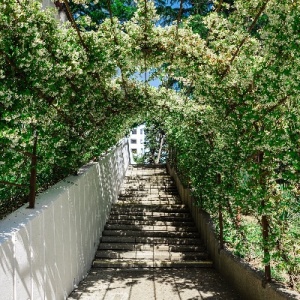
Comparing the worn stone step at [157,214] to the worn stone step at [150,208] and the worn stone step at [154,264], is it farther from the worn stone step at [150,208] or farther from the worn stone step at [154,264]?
the worn stone step at [154,264]

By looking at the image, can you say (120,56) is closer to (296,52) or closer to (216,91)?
(216,91)

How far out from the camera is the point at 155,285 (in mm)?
6355

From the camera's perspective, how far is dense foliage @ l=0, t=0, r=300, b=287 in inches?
150

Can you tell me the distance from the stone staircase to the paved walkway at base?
296 millimetres

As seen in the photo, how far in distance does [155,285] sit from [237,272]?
1390 millimetres

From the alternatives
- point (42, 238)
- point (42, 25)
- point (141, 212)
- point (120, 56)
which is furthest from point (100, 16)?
point (42, 238)

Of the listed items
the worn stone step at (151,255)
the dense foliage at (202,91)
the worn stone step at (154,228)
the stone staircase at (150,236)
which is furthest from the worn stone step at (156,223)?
the dense foliage at (202,91)

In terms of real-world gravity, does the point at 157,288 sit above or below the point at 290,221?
below

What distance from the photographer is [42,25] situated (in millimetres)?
4223

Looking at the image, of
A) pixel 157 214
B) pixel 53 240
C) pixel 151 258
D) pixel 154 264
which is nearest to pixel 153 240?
pixel 151 258

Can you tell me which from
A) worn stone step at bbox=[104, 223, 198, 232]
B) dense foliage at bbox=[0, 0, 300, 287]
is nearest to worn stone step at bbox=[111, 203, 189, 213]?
worn stone step at bbox=[104, 223, 198, 232]

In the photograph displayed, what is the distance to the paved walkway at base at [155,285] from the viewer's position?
579cm

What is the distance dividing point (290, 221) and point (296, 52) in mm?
2260

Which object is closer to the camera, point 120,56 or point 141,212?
point 120,56
